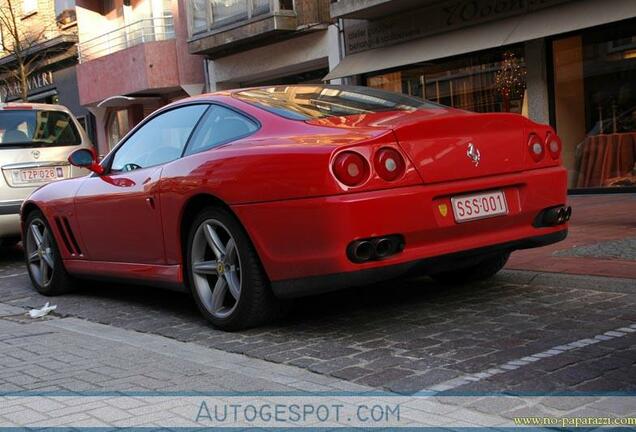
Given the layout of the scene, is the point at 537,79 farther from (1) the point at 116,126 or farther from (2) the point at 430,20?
(1) the point at 116,126

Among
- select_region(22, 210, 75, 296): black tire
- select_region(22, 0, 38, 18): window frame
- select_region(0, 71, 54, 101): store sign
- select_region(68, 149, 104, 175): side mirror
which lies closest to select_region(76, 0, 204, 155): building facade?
select_region(0, 71, 54, 101): store sign

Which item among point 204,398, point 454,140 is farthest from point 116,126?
point 204,398

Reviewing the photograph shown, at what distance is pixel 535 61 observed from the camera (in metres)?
12.9

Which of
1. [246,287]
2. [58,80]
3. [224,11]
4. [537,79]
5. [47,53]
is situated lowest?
[246,287]

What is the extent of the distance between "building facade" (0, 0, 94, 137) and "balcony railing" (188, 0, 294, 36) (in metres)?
6.72

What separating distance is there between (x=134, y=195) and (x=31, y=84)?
2355 centimetres

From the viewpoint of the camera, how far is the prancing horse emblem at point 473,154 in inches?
177

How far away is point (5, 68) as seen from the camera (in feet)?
88.1

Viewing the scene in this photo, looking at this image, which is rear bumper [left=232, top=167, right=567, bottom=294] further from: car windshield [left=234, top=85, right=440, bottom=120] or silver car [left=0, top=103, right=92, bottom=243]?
silver car [left=0, top=103, right=92, bottom=243]

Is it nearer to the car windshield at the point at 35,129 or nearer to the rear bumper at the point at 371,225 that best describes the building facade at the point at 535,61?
the car windshield at the point at 35,129

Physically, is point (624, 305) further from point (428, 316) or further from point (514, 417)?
point (514, 417)

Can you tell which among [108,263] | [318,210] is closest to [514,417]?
[318,210]

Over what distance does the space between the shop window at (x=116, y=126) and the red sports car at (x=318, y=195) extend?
18.8 meters

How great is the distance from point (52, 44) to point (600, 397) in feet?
79.2
